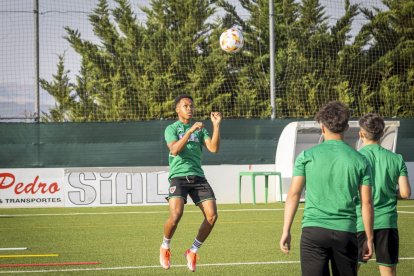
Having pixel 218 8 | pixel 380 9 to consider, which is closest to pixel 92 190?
pixel 218 8

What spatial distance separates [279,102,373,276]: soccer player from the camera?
19.7 ft

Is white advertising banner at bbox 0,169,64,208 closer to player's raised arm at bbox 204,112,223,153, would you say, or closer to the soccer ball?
the soccer ball

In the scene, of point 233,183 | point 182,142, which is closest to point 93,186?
point 233,183

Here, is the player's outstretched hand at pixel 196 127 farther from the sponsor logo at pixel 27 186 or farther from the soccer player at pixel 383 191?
the sponsor logo at pixel 27 186

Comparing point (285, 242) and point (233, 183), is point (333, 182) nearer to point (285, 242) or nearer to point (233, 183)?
point (285, 242)

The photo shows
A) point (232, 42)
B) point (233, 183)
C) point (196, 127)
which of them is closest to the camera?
point (196, 127)

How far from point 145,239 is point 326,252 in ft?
28.1

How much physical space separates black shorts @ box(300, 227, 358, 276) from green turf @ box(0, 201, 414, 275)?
412 cm

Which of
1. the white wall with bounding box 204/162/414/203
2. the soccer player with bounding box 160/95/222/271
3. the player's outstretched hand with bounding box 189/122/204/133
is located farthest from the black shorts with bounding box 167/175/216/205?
the white wall with bounding box 204/162/414/203

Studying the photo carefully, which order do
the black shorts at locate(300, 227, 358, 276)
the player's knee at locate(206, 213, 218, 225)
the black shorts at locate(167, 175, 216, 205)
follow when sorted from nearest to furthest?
1. the black shorts at locate(300, 227, 358, 276)
2. the player's knee at locate(206, 213, 218, 225)
3. the black shorts at locate(167, 175, 216, 205)

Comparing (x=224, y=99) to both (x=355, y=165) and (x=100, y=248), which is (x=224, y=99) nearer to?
(x=100, y=248)

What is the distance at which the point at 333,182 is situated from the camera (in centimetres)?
607

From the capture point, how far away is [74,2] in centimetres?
2467

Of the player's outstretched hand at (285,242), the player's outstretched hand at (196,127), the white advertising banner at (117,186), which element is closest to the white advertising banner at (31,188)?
the white advertising banner at (117,186)
